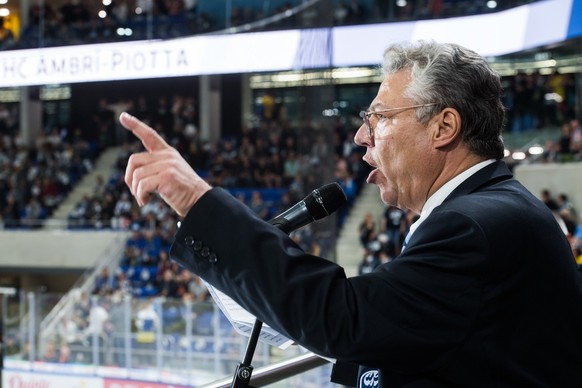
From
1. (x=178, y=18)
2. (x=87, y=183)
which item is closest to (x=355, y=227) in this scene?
(x=178, y=18)

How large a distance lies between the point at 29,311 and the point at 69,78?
276cm

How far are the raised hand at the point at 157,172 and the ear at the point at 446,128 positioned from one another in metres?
0.28

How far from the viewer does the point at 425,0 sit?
37.9ft

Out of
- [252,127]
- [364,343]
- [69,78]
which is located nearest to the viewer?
[364,343]

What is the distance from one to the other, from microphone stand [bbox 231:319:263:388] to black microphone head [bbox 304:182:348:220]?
0.47 feet

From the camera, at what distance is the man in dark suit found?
2.72ft

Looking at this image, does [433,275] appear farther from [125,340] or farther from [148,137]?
[125,340]

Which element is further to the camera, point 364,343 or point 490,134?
point 490,134

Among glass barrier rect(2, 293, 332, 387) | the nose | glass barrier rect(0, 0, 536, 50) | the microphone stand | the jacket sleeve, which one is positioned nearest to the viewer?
→ the jacket sleeve

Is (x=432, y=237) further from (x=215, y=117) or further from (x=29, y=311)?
(x=215, y=117)

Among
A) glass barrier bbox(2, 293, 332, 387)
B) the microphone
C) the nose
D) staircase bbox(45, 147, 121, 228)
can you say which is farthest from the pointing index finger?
staircase bbox(45, 147, 121, 228)

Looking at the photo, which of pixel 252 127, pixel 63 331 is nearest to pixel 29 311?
pixel 63 331

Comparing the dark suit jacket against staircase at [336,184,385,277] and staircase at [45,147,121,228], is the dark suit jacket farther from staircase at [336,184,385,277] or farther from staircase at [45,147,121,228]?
staircase at [45,147,121,228]

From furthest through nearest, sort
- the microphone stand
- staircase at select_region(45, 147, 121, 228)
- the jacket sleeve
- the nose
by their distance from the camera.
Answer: staircase at select_region(45, 147, 121, 228), the nose, the microphone stand, the jacket sleeve
